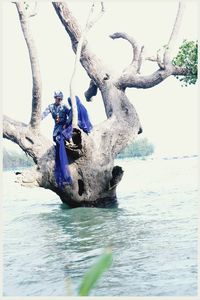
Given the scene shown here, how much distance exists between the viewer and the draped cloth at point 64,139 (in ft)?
18.2

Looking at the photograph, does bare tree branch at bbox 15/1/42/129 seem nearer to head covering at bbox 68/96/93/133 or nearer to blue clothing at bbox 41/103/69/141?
blue clothing at bbox 41/103/69/141

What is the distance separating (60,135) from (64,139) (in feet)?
0.23

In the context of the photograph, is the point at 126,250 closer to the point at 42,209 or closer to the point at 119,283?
the point at 119,283

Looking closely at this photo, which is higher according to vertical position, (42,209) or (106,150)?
(106,150)

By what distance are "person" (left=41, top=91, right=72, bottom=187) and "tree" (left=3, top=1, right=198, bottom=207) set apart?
0.18 metres

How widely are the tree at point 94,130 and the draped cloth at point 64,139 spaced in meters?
0.15

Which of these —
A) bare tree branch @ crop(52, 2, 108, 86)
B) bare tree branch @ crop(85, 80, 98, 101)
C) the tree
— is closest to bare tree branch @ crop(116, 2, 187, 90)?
the tree

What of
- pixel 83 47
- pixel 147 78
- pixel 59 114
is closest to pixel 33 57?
pixel 59 114

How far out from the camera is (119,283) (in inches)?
105

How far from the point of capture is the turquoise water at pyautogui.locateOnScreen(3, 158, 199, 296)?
269 centimetres

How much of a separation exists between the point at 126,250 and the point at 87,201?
108 inches

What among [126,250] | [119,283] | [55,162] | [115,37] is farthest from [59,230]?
[115,37]

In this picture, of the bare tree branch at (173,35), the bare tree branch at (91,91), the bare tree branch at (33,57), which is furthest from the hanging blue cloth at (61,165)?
the bare tree branch at (91,91)

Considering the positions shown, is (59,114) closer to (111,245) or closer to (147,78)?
(147,78)
